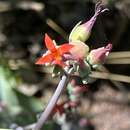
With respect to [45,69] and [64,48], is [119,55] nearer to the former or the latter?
[45,69]

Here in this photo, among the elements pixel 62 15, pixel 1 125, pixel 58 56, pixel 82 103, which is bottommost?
pixel 82 103

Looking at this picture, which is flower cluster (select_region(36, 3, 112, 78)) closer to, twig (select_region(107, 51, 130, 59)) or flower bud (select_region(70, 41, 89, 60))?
flower bud (select_region(70, 41, 89, 60))

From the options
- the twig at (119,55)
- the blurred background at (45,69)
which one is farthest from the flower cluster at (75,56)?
the twig at (119,55)

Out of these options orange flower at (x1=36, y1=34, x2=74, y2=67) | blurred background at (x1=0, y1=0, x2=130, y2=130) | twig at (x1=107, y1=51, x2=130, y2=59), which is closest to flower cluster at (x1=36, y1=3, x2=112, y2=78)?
orange flower at (x1=36, y1=34, x2=74, y2=67)

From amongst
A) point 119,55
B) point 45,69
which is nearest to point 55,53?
point 119,55

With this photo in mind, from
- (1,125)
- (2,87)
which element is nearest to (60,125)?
(1,125)

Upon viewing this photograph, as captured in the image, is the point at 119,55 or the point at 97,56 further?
the point at 119,55

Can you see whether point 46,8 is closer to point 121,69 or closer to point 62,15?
point 62,15

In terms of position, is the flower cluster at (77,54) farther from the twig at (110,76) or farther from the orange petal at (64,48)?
the twig at (110,76)
